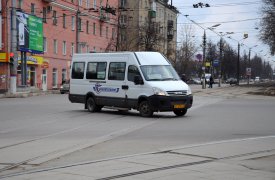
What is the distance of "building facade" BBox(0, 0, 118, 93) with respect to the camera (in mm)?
46969

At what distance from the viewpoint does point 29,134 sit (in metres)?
14.2

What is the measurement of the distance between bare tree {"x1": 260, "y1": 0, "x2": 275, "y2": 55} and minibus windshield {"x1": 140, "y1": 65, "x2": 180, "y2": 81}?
155 ft

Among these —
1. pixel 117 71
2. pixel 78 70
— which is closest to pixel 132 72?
pixel 117 71

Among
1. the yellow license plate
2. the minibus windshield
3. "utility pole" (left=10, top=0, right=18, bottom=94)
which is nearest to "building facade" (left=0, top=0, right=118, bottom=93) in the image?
"utility pole" (left=10, top=0, right=18, bottom=94)

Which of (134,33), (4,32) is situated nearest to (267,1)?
(134,33)

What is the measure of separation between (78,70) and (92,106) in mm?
1893

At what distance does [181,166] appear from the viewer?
881cm

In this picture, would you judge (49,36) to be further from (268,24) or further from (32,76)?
(268,24)

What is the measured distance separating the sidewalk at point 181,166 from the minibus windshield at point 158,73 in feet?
29.8

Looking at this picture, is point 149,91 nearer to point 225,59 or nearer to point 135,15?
point 135,15

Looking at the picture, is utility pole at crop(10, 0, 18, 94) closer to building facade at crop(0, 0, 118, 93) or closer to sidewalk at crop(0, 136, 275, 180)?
building facade at crop(0, 0, 118, 93)

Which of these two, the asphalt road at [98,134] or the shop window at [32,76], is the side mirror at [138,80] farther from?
the shop window at [32,76]

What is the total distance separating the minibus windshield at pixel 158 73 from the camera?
20.0 m

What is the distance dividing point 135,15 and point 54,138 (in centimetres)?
7343
